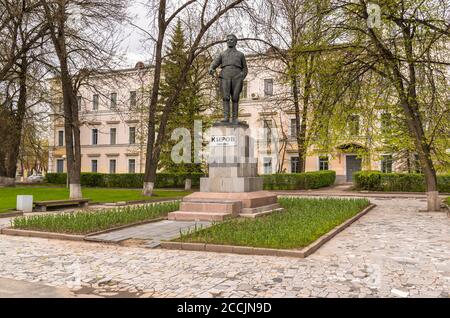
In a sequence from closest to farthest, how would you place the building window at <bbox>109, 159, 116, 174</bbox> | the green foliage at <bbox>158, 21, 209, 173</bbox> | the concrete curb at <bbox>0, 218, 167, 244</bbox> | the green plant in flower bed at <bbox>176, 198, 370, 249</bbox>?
the green plant in flower bed at <bbox>176, 198, 370, 249</bbox> → the concrete curb at <bbox>0, 218, 167, 244</bbox> → the green foliage at <bbox>158, 21, 209, 173</bbox> → the building window at <bbox>109, 159, 116, 174</bbox>

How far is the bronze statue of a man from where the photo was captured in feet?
48.3

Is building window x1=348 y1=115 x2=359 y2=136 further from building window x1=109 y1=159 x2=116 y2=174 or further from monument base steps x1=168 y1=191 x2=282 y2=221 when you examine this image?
building window x1=109 y1=159 x2=116 y2=174

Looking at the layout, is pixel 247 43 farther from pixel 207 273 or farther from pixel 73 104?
pixel 207 273

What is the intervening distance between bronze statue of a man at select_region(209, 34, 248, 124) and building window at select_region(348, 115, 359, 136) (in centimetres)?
455

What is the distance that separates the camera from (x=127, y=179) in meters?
40.9

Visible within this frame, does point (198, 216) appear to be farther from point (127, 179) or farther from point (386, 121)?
point (127, 179)

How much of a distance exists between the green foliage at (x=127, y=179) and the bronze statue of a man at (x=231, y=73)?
817 inches

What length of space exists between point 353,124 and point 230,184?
5.68 meters

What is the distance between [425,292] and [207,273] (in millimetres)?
2957

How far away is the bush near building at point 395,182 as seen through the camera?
29.8m

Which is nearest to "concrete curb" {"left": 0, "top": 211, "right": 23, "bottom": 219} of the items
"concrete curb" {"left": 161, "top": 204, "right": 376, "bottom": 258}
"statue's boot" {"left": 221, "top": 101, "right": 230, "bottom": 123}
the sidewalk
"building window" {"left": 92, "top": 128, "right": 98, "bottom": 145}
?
"statue's boot" {"left": 221, "top": 101, "right": 230, "bottom": 123}

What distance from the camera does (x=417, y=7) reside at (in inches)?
536

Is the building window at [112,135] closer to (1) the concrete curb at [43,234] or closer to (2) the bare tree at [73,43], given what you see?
(2) the bare tree at [73,43]
